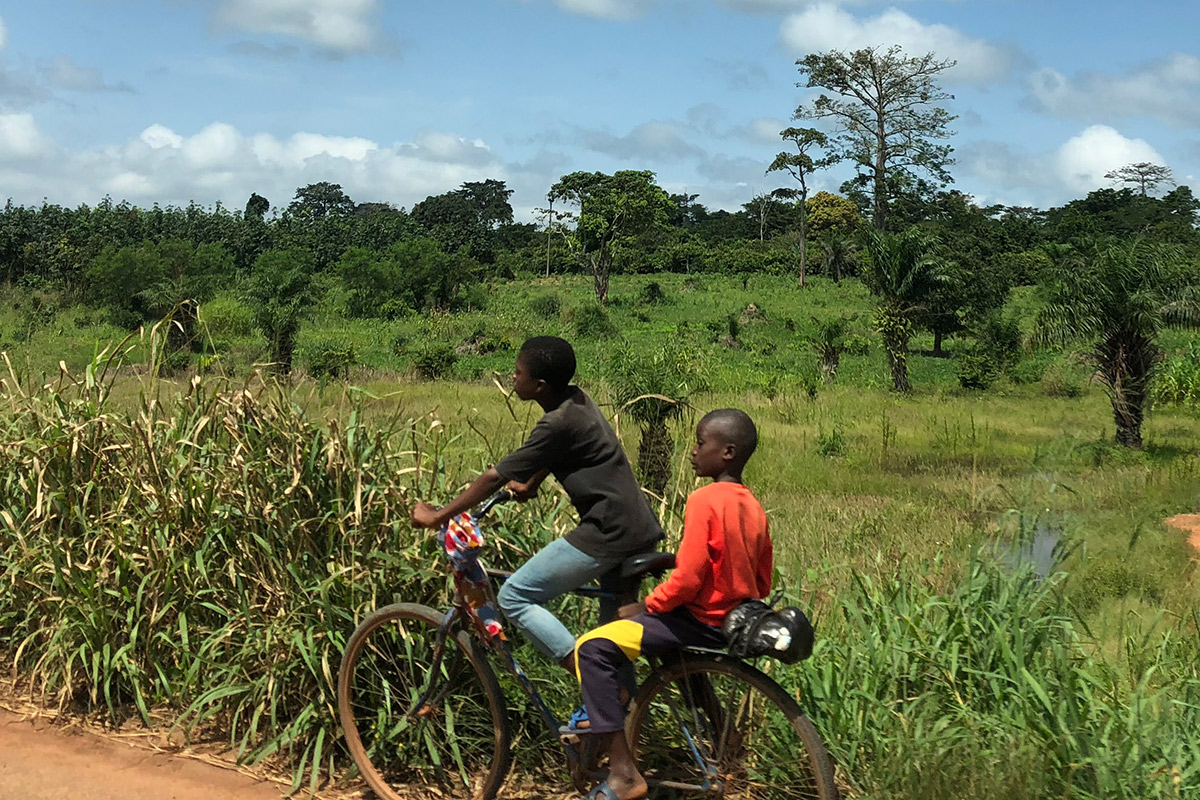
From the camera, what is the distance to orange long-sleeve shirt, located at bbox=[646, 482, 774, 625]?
2904mm

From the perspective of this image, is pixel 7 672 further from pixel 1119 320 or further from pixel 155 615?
pixel 1119 320

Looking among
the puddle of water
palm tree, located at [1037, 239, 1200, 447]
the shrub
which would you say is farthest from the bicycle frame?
palm tree, located at [1037, 239, 1200, 447]

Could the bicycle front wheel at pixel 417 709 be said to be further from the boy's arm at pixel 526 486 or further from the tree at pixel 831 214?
the tree at pixel 831 214

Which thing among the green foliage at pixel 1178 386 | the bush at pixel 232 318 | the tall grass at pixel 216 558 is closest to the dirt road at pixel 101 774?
the tall grass at pixel 216 558

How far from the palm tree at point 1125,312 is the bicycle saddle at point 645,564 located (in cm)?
1486

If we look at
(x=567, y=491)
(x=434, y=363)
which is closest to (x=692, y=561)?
(x=567, y=491)

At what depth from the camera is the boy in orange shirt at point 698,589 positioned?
291cm

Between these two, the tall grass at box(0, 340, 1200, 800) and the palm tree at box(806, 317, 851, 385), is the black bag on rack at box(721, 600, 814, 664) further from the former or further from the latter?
the palm tree at box(806, 317, 851, 385)

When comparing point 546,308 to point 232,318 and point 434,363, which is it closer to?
point 232,318

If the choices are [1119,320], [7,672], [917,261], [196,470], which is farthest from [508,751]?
[917,261]

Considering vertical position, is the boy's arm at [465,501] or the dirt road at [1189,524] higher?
the boy's arm at [465,501]

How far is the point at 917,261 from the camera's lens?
87.4 feet

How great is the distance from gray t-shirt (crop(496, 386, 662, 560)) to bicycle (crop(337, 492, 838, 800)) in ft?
0.30

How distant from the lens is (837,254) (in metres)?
49.1
